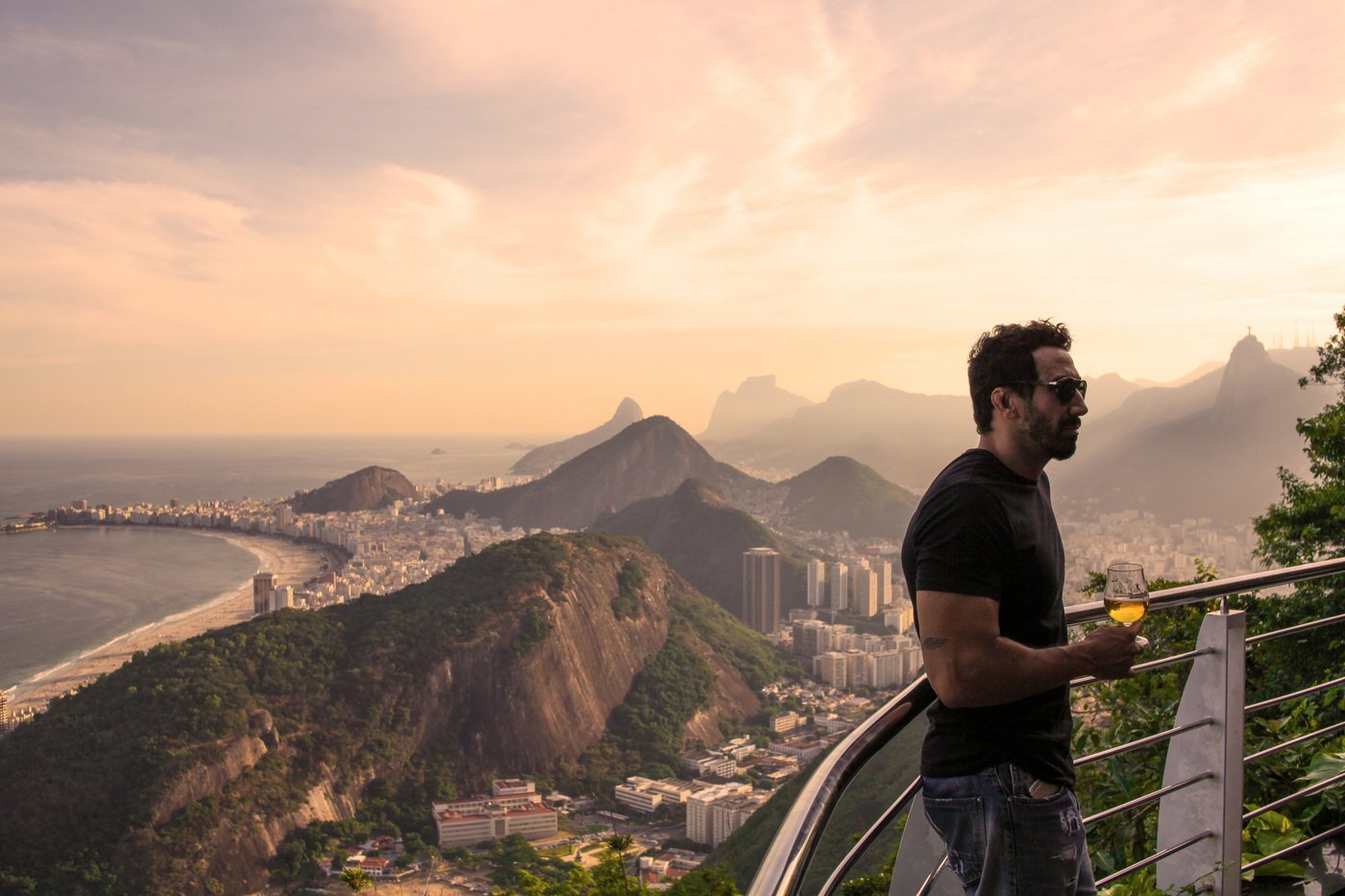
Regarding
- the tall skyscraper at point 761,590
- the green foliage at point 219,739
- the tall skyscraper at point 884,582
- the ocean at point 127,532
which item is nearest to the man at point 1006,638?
the green foliage at point 219,739

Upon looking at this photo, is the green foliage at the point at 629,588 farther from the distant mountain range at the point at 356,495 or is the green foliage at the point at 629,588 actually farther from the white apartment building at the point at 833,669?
the distant mountain range at the point at 356,495

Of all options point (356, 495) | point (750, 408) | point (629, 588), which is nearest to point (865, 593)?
point (629, 588)

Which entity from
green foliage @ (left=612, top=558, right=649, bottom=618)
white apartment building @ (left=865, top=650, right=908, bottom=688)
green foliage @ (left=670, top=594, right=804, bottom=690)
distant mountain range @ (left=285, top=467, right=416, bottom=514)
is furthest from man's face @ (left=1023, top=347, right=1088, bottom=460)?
distant mountain range @ (left=285, top=467, right=416, bottom=514)

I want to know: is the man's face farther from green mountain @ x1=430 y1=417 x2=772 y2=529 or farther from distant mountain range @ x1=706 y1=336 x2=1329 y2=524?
green mountain @ x1=430 y1=417 x2=772 y2=529

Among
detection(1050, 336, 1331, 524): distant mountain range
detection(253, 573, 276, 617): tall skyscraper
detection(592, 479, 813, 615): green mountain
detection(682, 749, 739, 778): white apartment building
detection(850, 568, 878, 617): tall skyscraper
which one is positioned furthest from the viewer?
detection(1050, 336, 1331, 524): distant mountain range

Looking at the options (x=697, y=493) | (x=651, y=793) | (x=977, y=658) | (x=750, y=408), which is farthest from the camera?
(x=750, y=408)

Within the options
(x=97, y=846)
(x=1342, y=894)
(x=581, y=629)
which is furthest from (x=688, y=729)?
(x=1342, y=894)

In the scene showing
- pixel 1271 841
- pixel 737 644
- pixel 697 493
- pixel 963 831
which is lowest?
pixel 737 644

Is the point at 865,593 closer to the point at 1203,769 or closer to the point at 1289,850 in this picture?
the point at 1289,850
